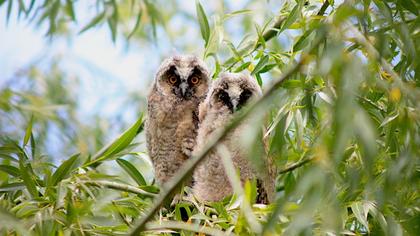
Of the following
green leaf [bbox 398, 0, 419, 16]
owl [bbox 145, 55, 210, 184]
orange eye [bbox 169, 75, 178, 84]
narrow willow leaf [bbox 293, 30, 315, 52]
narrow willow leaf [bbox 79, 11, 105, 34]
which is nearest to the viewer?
green leaf [bbox 398, 0, 419, 16]

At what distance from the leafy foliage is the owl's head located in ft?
0.90

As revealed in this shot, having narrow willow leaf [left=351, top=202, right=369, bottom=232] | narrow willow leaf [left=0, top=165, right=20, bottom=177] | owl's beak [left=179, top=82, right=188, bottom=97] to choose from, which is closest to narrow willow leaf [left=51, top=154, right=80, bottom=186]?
narrow willow leaf [left=0, top=165, right=20, bottom=177]

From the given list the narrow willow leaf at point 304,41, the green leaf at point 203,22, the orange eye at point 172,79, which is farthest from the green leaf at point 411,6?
the orange eye at point 172,79

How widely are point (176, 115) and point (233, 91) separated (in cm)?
39

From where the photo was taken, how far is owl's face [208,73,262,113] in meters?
2.48

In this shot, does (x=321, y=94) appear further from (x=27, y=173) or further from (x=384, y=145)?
(x=27, y=173)

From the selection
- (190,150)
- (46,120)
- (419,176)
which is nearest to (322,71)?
(419,176)

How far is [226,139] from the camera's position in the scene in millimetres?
2443

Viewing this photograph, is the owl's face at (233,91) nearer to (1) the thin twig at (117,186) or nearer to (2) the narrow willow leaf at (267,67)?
(2) the narrow willow leaf at (267,67)

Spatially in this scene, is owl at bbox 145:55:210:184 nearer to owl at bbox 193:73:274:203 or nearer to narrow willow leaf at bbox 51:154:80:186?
owl at bbox 193:73:274:203

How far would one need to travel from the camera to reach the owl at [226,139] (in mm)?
2469

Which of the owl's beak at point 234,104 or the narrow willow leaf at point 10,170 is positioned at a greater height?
the owl's beak at point 234,104

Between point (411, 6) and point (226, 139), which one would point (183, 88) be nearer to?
point (226, 139)

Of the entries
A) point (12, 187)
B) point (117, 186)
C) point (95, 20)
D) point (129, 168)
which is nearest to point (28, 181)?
point (12, 187)
